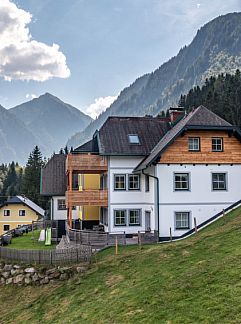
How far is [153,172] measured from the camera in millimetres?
26969

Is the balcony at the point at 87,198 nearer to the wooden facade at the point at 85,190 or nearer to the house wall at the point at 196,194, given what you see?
the wooden facade at the point at 85,190

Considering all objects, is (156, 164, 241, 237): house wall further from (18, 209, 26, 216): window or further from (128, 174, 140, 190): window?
(18, 209, 26, 216): window

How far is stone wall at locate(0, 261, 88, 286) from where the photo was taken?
19.5 meters

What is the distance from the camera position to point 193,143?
27.2 meters

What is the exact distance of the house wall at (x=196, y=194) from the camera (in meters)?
26.5

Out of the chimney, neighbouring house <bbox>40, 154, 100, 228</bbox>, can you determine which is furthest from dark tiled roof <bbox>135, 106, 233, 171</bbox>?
neighbouring house <bbox>40, 154, 100, 228</bbox>

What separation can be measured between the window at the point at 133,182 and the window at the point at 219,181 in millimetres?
5496

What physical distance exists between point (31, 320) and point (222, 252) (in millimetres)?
7840

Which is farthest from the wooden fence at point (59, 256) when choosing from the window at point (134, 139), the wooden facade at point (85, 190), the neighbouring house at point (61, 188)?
the neighbouring house at point (61, 188)

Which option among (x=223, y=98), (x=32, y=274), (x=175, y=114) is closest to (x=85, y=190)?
(x=32, y=274)

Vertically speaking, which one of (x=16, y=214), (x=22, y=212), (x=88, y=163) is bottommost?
(x=16, y=214)

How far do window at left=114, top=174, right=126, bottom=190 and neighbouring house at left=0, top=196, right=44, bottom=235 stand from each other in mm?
33595

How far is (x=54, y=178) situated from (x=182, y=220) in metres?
16.0

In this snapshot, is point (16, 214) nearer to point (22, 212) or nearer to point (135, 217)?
point (22, 212)
